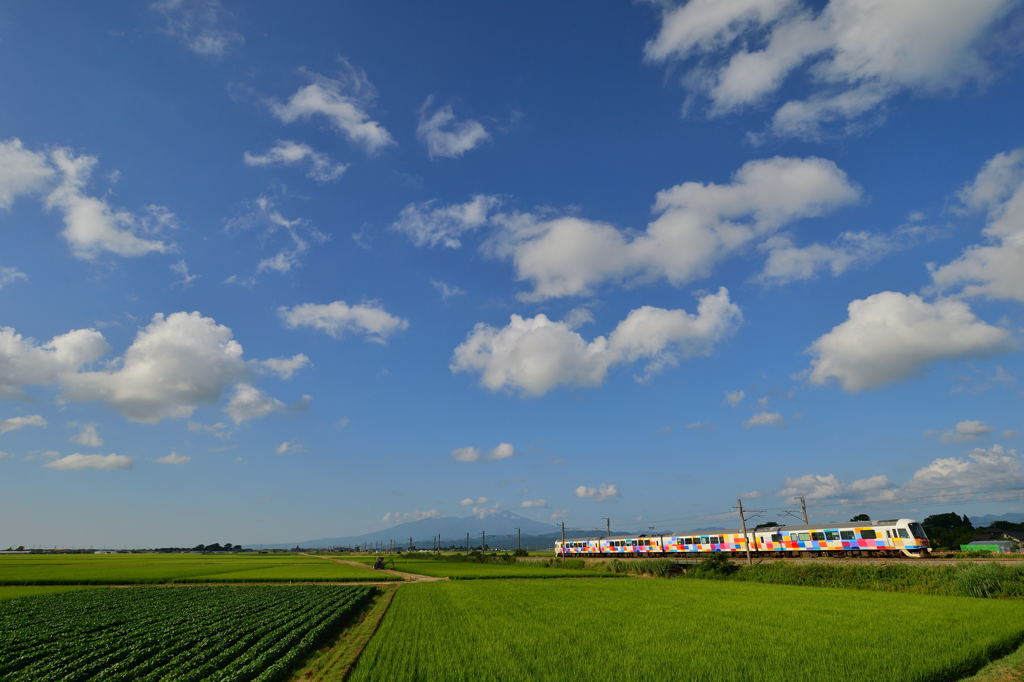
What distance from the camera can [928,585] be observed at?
1371 inches

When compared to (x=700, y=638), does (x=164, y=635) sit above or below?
above

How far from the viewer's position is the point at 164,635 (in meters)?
24.0

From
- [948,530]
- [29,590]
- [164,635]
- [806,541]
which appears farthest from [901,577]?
[948,530]

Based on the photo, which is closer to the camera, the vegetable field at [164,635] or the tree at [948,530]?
the vegetable field at [164,635]

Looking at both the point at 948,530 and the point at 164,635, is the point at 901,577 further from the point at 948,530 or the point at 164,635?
the point at 948,530

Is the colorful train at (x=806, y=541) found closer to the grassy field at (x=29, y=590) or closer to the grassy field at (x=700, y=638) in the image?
the grassy field at (x=700, y=638)

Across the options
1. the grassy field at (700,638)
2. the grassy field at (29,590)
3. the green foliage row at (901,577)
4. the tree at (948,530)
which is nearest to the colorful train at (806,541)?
the green foliage row at (901,577)

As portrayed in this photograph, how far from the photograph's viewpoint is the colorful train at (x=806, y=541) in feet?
158

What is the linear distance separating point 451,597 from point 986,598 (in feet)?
115

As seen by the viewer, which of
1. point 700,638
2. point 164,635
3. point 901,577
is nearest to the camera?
point 700,638

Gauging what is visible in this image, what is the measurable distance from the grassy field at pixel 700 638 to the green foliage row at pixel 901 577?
2.77 metres

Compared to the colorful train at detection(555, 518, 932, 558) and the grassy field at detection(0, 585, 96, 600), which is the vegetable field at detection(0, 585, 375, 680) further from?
the colorful train at detection(555, 518, 932, 558)

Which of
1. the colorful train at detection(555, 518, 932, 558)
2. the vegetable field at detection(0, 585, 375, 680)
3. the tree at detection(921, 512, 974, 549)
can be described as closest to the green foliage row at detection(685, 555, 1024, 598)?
the colorful train at detection(555, 518, 932, 558)

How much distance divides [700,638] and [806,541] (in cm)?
4354
